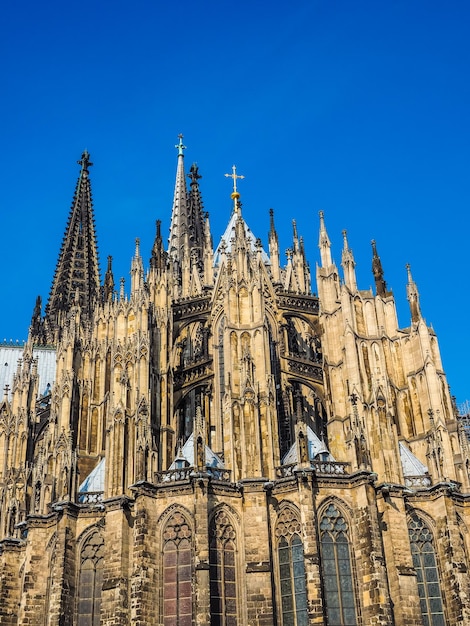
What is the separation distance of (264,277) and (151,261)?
23.3ft

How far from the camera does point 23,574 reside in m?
43.2

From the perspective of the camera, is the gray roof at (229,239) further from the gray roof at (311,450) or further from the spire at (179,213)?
the gray roof at (311,450)

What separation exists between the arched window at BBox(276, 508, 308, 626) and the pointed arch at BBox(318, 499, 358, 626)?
100cm

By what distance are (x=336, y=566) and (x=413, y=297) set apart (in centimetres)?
1785


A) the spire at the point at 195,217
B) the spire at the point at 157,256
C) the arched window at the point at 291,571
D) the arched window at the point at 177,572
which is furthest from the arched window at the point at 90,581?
the spire at the point at 195,217

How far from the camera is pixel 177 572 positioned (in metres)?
39.1

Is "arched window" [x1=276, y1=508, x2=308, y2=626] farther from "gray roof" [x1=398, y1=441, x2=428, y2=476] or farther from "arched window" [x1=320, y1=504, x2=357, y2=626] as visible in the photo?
"gray roof" [x1=398, y1=441, x2=428, y2=476]

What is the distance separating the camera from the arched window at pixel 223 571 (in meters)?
38.1

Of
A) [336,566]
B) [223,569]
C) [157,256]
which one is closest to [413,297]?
[157,256]

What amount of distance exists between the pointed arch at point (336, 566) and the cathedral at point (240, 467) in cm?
7

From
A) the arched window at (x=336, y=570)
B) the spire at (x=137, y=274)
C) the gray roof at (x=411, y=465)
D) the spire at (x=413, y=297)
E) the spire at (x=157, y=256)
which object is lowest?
the arched window at (x=336, y=570)

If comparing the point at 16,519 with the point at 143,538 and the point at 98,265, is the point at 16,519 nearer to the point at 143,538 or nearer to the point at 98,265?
the point at 143,538

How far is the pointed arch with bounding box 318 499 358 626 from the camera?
38.4 meters

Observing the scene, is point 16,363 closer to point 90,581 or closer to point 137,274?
point 137,274
